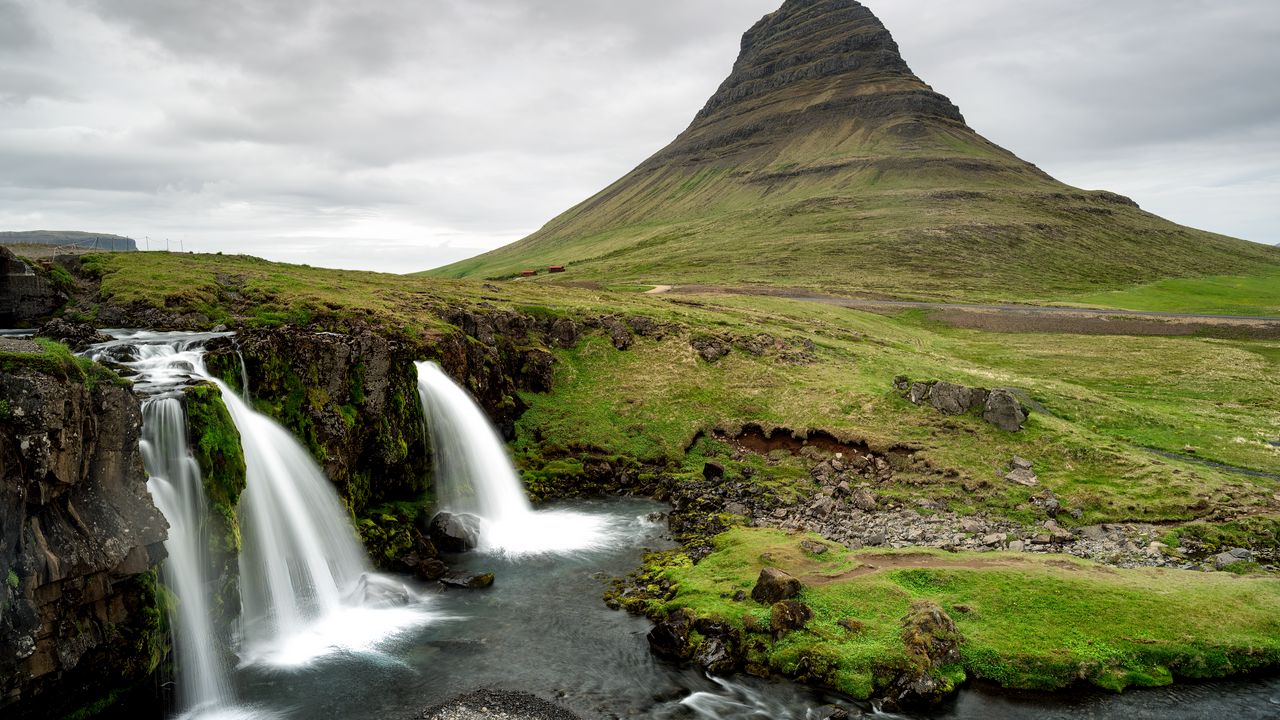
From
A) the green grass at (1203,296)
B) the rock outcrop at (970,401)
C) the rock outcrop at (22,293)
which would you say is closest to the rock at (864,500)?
the rock outcrop at (970,401)

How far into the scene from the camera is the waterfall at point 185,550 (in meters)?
20.2

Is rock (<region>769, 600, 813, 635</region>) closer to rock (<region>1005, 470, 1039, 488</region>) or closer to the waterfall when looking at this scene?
the waterfall

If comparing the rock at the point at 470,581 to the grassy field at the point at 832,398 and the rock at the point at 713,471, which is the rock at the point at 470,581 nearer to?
the grassy field at the point at 832,398

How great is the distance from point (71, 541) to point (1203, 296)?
561 feet

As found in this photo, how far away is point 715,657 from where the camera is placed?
864 inches

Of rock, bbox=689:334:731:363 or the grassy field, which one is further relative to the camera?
rock, bbox=689:334:731:363

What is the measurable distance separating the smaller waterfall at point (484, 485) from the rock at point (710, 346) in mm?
21517

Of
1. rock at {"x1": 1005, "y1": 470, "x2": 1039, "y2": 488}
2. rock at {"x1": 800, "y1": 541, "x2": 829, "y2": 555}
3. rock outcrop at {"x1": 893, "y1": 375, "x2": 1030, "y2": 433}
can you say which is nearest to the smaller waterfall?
rock at {"x1": 800, "y1": 541, "x2": 829, "y2": 555}

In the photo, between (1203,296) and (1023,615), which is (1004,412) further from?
(1203,296)

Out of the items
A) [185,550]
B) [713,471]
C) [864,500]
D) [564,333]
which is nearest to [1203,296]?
[564,333]

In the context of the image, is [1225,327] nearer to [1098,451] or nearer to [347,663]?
[1098,451]

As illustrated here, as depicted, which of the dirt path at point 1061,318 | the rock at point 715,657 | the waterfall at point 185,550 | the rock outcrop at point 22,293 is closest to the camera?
the waterfall at point 185,550

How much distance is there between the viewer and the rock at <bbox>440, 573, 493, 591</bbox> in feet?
92.4

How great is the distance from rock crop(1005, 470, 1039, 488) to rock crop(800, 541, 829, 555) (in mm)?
14596
